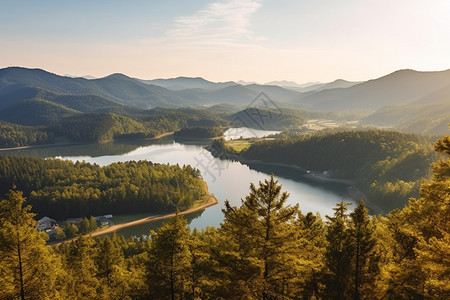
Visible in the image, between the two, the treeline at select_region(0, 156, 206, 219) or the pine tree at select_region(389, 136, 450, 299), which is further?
the treeline at select_region(0, 156, 206, 219)

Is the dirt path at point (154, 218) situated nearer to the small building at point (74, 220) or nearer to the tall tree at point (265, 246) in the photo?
the small building at point (74, 220)

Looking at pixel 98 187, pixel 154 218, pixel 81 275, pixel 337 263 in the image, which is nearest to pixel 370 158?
pixel 154 218

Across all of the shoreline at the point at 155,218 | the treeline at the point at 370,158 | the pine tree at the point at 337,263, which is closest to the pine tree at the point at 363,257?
the pine tree at the point at 337,263

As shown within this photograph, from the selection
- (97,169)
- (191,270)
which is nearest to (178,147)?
(97,169)

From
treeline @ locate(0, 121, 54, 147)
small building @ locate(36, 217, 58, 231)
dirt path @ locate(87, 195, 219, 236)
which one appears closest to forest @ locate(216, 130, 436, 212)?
dirt path @ locate(87, 195, 219, 236)

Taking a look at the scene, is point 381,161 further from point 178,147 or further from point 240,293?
point 178,147

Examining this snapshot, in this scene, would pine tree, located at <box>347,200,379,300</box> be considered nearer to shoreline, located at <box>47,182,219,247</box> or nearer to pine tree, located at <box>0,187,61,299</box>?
pine tree, located at <box>0,187,61,299</box>
